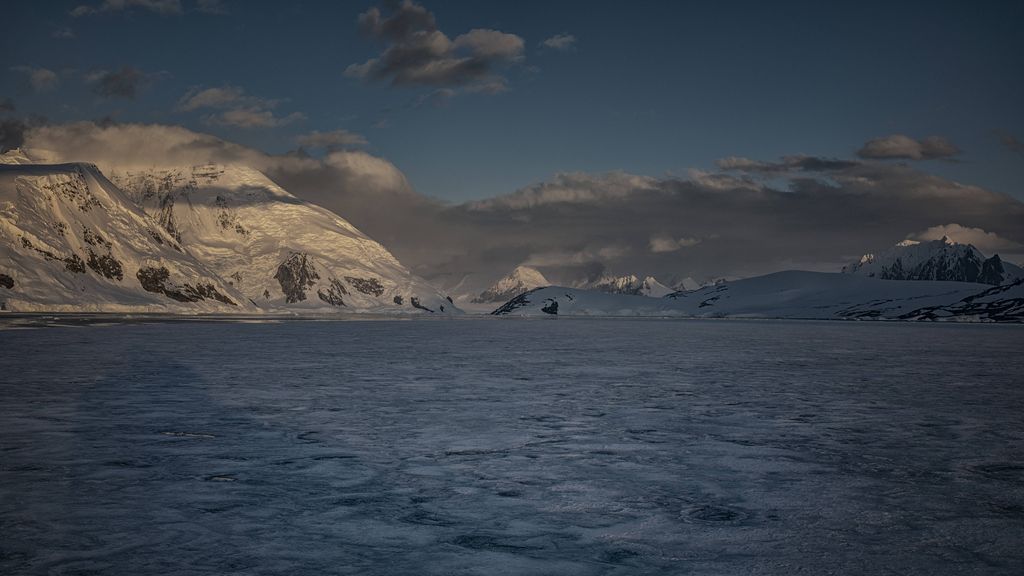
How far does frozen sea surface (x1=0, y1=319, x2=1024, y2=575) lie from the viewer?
8492 mm

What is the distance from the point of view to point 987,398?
24.4 meters

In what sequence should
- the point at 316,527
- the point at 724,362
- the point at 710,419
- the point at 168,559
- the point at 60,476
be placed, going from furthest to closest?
the point at 724,362
the point at 710,419
the point at 60,476
the point at 316,527
the point at 168,559

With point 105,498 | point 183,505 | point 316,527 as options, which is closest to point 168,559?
point 316,527

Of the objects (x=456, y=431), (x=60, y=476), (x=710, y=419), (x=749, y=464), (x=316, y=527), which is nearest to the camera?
(x=316, y=527)

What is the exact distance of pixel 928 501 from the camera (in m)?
11.1

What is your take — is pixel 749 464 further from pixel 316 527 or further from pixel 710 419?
pixel 316 527

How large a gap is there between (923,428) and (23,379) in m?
29.1

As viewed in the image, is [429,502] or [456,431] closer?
[429,502]

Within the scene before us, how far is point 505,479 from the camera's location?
12547mm

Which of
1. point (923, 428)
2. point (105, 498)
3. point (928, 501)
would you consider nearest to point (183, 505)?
point (105, 498)

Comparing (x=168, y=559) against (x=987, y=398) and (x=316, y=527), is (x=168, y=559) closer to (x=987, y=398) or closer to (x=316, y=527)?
(x=316, y=527)

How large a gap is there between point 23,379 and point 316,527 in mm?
23586

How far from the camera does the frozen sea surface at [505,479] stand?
8.49m

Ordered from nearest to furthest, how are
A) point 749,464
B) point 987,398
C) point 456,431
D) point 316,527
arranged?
point 316,527 < point 749,464 < point 456,431 < point 987,398
